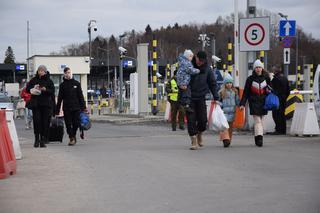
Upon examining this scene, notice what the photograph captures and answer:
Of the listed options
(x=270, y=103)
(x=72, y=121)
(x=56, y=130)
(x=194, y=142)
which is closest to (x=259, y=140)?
(x=270, y=103)

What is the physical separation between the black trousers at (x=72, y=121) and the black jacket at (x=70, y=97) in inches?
4.7

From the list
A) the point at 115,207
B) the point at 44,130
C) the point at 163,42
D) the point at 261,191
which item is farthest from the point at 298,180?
the point at 163,42

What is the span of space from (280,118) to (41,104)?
20.9 ft

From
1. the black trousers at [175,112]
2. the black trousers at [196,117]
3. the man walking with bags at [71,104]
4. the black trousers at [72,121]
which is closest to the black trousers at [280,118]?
the black trousers at [175,112]

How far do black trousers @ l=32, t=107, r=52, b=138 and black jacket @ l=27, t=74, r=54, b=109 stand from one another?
112 millimetres

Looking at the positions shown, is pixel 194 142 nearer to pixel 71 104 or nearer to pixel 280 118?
pixel 71 104

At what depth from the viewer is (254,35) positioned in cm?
1628

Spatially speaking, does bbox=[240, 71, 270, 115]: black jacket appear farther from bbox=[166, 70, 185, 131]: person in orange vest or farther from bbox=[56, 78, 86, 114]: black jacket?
bbox=[166, 70, 185, 131]: person in orange vest

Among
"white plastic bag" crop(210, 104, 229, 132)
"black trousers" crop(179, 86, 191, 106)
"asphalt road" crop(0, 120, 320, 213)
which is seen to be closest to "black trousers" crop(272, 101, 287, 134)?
"asphalt road" crop(0, 120, 320, 213)

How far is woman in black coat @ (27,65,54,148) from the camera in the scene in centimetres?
1368

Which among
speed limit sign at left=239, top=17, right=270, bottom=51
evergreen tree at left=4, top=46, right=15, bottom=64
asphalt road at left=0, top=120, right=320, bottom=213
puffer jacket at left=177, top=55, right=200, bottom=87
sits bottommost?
asphalt road at left=0, top=120, right=320, bottom=213

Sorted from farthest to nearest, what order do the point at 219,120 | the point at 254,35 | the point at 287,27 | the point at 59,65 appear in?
the point at 59,65
the point at 287,27
the point at 254,35
the point at 219,120

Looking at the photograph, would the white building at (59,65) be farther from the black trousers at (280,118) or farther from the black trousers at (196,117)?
the black trousers at (196,117)

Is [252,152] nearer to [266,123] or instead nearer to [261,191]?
[261,191]
